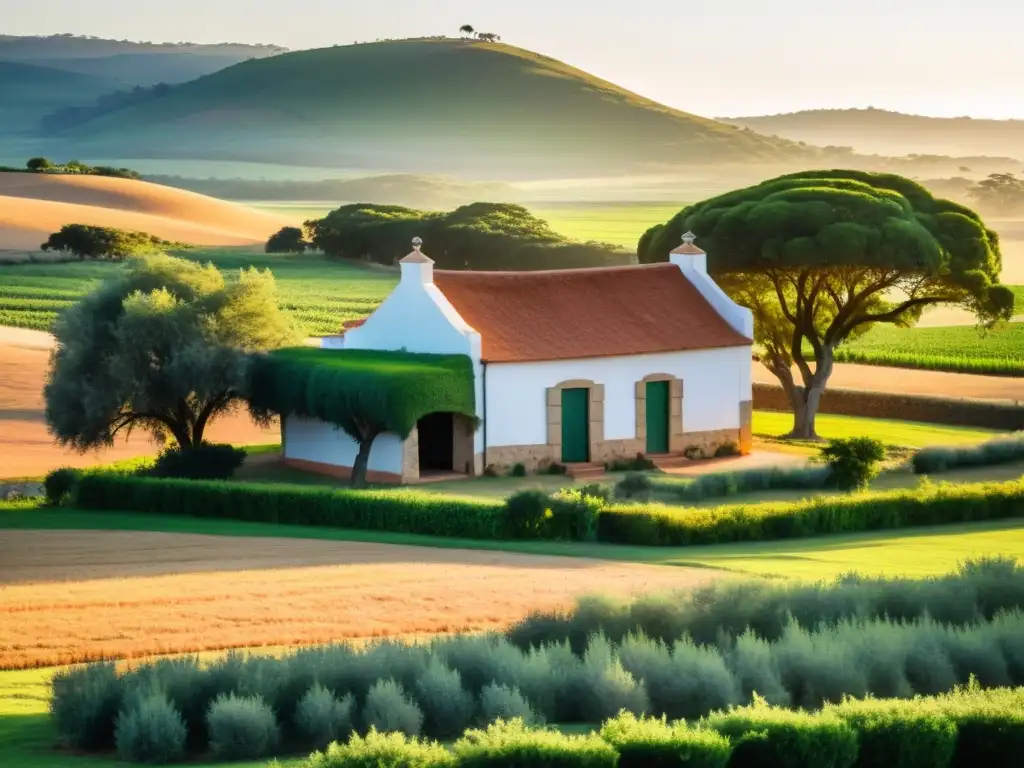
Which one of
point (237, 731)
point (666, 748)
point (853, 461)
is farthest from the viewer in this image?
point (853, 461)

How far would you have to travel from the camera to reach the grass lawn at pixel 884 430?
5797 cm

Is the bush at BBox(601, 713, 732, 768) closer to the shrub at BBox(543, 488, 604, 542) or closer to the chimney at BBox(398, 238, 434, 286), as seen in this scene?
the shrub at BBox(543, 488, 604, 542)

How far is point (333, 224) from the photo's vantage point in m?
119

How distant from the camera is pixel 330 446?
4981 centimetres

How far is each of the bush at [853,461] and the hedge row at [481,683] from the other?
22347mm

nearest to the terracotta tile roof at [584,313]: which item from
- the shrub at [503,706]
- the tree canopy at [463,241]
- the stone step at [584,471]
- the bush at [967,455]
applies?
the stone step at [584,471]

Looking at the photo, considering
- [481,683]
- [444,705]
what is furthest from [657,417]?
[444,705]

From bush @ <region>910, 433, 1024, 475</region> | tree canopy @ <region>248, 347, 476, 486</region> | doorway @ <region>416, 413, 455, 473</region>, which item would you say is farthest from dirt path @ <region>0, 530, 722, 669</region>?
bush @ <region>910, 433, 1024, 475</region>

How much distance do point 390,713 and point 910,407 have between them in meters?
49.3

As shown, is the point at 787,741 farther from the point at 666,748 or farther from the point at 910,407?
the point at 910,407

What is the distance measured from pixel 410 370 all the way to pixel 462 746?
32.3 m

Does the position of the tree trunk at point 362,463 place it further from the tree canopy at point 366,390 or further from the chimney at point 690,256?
the chimney at point 690,256

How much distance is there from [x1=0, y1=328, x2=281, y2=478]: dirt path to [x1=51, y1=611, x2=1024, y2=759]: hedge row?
34669mm

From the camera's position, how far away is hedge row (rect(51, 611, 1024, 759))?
17.7 meters
